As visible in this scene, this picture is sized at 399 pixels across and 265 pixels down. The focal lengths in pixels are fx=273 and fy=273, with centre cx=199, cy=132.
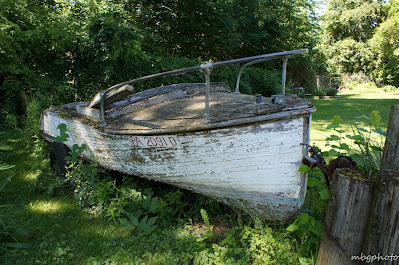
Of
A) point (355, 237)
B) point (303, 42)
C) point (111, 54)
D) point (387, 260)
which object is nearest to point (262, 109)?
point (355, 237)

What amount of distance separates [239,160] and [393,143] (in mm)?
1148

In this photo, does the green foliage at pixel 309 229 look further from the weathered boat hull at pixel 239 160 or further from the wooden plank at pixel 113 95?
the wooden plank at pixel 113 95

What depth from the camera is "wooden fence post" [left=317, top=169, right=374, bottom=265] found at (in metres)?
1.67

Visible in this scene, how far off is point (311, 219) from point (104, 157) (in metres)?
2.44

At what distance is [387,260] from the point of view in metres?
1.54

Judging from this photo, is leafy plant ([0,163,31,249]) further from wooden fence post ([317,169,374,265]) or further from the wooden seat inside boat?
wooden fence post ([317,169,374,265])

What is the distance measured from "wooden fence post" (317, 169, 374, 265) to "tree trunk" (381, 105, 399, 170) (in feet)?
0.57

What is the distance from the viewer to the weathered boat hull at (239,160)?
7.54 ft

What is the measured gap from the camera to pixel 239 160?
2453 millimetres

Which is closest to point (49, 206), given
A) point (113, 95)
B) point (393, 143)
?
point (113, 95)

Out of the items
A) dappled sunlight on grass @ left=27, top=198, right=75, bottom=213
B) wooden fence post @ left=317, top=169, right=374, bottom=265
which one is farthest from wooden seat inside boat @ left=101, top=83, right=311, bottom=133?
dappled sunlight on grass @ left=27, top=198, right=75, bottom=213

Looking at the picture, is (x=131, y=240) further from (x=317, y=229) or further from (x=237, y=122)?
(x=317, y=229)

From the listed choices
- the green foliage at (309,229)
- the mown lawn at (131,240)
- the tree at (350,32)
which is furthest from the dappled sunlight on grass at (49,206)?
the tree at (350,32)

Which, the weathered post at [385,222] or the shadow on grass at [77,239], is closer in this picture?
the weathered post at [385,222]
